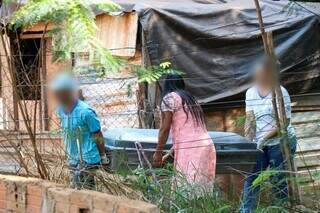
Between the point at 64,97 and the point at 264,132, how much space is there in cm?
186

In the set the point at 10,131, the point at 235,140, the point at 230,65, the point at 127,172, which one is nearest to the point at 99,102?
the point at 230,65

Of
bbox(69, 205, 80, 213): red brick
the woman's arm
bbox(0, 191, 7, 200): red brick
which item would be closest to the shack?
the woman's arm

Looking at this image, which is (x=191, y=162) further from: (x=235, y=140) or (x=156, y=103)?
(x=156, y=103)

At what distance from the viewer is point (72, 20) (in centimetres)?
380

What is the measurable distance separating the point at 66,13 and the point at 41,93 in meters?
1.21

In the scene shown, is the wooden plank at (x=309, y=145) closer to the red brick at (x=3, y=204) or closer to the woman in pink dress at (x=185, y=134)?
the woman in pink dress at (x=185, y=134)

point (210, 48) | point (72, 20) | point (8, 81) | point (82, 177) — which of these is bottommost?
point (82, 177)

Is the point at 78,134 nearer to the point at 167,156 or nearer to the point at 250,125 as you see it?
the point at 167,156

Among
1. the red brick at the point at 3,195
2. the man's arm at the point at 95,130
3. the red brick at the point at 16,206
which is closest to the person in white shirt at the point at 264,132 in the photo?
the man's arm at the point at 95,130

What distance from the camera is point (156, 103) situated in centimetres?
838

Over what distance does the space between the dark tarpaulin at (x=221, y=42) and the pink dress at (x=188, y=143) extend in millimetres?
2901

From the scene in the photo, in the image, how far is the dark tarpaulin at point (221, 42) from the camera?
8289 mm

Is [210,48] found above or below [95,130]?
above

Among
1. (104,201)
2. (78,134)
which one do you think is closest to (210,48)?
(78,134)
